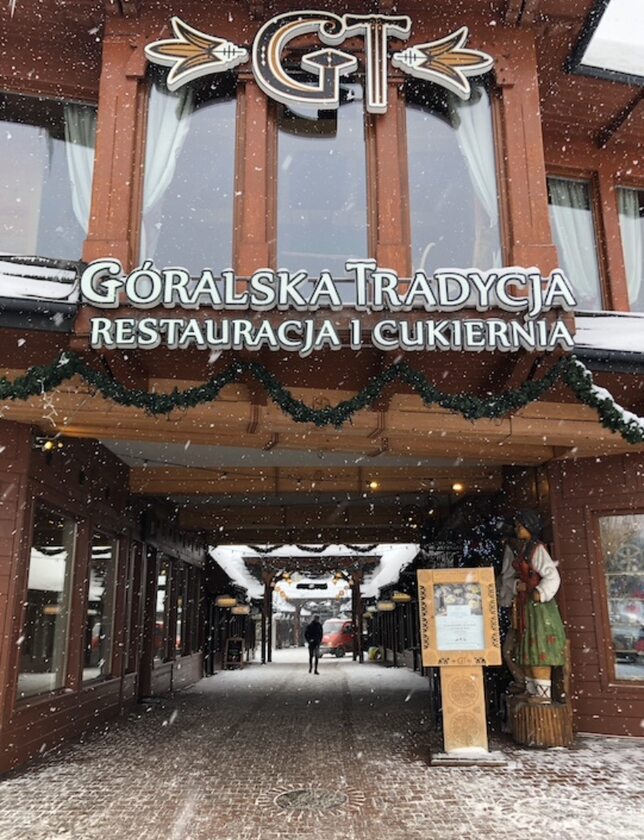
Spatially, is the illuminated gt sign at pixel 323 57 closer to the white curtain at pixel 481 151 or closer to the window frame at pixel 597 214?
the white curtain at pixel 481 151

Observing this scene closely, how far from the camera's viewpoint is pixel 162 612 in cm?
1448

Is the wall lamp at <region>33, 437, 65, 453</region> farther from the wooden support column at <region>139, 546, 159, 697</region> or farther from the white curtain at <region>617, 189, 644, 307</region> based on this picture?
the white curtain at <region>617, 189, 644, 307</region>

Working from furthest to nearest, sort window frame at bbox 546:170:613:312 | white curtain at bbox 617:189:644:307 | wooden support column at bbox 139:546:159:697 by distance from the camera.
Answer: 1. wooden support column at bbox 139:546:159:697
2. white curtain at bbox 617:189:644:307
3. window frame at bbox 546:170:613:312

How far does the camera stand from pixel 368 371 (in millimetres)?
7895

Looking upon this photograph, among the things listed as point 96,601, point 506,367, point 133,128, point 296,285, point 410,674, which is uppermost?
point 133,128

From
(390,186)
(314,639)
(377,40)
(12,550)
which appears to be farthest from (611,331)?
(314,639)

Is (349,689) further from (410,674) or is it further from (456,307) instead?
(456,307)

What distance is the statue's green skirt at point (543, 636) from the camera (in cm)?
846

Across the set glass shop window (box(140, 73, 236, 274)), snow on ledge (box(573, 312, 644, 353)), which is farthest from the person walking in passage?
glass shop window (box(140, 73, 236, 274))

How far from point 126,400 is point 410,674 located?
610 inches

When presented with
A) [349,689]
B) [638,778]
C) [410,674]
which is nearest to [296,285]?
[638,778]

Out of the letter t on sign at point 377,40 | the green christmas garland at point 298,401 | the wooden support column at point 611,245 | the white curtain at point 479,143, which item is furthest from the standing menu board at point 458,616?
the letter t on sign at point 377,40

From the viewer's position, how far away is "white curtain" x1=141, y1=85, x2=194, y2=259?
800 cm

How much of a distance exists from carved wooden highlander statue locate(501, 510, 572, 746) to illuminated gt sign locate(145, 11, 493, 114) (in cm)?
554
